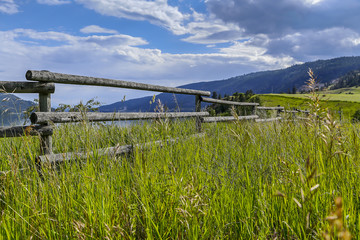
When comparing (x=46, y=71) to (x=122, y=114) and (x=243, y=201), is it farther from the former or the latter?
(x=243, y=201)

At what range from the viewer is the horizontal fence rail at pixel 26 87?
388 cm

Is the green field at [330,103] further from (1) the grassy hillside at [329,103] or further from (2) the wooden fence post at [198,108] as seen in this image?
(2) the wooden fence post at [198,108]

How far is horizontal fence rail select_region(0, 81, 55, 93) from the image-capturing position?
388 centimetres

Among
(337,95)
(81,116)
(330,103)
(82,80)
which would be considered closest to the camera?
(81,116)

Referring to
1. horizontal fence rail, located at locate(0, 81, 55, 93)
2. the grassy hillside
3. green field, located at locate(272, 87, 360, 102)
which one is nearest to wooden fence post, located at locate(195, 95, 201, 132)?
the grassy hillside

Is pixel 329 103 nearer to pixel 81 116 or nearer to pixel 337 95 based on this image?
pixel 337 95

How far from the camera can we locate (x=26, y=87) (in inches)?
154

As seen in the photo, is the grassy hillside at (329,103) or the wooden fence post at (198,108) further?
the wooden fence post at (198,108)

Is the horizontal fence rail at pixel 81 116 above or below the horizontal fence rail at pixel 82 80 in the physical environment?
below

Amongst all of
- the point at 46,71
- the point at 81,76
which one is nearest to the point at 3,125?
the point at 46,71

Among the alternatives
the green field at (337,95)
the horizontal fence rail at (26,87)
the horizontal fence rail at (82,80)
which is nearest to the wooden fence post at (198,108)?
the horizontal fence rail at (82,80)

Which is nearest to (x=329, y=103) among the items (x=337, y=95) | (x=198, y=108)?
Answer: (x=337, y=95)

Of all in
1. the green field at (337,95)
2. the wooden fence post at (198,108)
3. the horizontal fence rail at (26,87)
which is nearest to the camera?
the green field at (337,95)

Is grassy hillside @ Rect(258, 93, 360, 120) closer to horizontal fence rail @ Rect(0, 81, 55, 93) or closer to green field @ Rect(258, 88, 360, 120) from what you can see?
green field @ Rect(258, 88, 360, 120)
